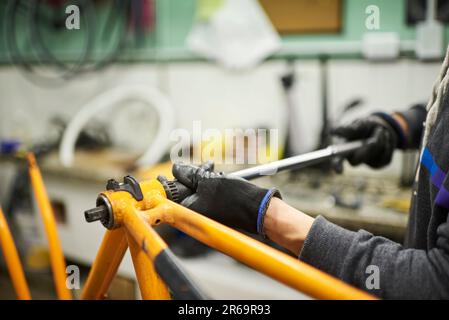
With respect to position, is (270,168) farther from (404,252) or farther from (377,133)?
(377,133)

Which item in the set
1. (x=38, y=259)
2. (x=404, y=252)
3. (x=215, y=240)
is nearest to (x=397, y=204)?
(x=404, y=252)

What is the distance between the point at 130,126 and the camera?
2189 millimetres

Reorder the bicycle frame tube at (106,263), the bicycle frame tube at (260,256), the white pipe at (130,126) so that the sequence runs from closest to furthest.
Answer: the bicycle frame tube at (260,256) → the bicycle frame tube at (106,263) → the white pipe at (130,126)

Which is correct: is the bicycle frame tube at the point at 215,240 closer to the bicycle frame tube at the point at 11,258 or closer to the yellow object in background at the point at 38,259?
the bicycle frame tube at the point at 11,258

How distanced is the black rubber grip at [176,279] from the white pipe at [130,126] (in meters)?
1.26

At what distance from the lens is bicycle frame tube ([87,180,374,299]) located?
19.7 inches

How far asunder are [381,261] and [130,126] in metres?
1.78

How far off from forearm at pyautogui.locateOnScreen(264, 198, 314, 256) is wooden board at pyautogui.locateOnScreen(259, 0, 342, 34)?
123cm

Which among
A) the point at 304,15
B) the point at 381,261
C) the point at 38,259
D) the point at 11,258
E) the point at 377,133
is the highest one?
the point at 304,15

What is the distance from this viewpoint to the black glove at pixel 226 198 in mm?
691

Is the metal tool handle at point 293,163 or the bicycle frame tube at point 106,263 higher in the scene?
the metal tool handle at point 293,163

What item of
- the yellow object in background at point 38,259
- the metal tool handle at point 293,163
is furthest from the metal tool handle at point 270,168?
the yellow object in background at point 38,259

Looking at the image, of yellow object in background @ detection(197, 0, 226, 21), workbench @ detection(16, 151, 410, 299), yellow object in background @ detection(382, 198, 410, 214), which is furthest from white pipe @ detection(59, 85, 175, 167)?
yellow object in background @ detection(382, 198, 410, 214)
